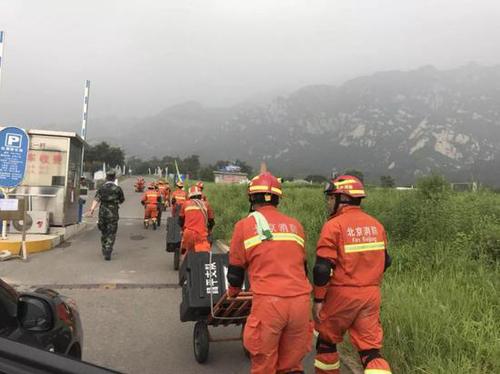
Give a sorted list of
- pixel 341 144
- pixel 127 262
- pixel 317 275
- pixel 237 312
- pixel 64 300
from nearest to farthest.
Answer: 1. pixel 64 300
2. pixel 317 275
3. pixel 237 312
4. pixel 127 262
5. pixel 341 144

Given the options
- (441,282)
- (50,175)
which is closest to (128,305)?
(441,282)

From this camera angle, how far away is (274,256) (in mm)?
3527

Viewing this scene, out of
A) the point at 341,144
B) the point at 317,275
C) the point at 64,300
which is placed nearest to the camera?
the point at 64,300

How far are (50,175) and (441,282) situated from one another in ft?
35.7

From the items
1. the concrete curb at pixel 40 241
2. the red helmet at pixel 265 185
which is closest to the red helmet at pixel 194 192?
the red helmet at pixel 265 185

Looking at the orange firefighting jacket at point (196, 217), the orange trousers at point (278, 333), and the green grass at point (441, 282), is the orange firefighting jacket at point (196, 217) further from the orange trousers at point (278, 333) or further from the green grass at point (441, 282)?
the orange trousers at point (278, 333)

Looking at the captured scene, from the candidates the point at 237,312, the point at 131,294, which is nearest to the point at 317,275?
the point at 237,312

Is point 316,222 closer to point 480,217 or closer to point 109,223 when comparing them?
point 480,217

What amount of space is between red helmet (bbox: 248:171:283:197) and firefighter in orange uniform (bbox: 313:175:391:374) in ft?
1.72

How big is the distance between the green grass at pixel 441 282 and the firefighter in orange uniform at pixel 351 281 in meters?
0.66

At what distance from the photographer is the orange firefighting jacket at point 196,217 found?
7.29 metres

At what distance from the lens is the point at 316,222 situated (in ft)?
36.0

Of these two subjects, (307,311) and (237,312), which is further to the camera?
(237,312)

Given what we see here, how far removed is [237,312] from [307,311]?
1.39m
